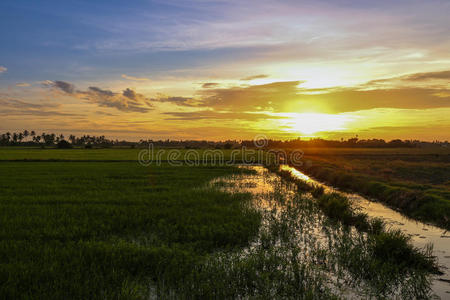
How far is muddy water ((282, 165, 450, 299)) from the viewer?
22.9ft

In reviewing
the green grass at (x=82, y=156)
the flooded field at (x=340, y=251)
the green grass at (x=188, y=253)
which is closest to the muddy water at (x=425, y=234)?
the flooded field at (x=340, y=251)

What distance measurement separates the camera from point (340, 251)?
826cm

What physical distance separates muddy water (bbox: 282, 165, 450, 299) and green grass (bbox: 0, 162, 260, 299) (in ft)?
17.1

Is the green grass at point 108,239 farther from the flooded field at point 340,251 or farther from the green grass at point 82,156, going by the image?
the green grass at point 82,156

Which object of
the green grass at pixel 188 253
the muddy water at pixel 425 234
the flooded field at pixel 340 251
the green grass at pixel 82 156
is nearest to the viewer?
the green grass at pixel 188 253

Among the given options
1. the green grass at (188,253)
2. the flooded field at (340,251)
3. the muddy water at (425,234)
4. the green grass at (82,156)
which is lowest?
the muddy water at (425,234)

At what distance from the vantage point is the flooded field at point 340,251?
21.5 ft

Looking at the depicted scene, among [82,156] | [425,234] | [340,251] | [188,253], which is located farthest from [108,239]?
[82,156]

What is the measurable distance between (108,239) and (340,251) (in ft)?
23.5

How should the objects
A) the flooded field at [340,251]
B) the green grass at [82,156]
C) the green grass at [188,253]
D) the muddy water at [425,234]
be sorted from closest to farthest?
1. the green grass at [188,253]
2. the flooded field at [340,251]
3. the muddy water at [425,234]
4. the green grass at [82,156]

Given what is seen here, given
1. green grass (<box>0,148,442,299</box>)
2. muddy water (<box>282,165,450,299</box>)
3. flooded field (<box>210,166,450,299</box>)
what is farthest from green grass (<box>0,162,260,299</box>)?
muddy water (<box>282,165,450,299</box>)

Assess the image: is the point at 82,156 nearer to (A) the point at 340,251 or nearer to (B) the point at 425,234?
(A) the point at 340,251

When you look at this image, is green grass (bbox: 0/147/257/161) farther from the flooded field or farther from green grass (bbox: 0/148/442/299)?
the flooded field

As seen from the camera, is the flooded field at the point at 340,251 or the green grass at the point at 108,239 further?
the flooded field at the point at 340,251
